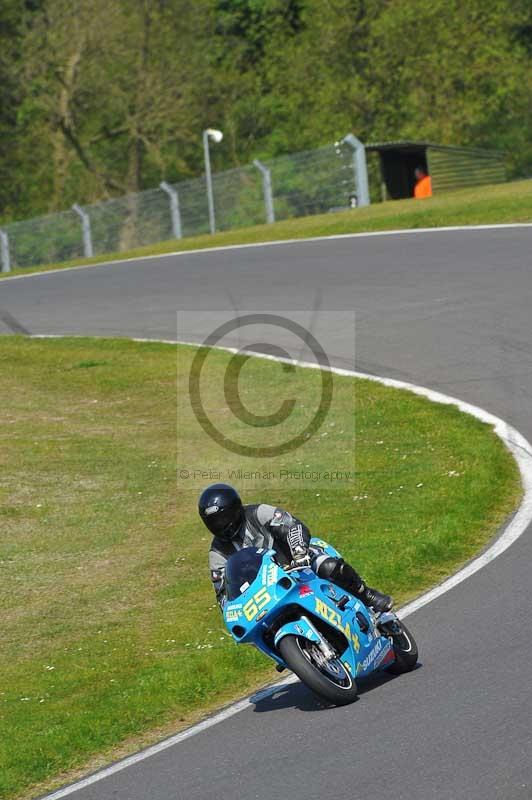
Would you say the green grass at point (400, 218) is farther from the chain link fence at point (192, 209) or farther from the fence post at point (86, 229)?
the fence post at point (86, 229)

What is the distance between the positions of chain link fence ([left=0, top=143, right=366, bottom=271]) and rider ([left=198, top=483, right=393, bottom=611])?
2554cm

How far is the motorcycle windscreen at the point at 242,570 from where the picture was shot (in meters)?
7.89

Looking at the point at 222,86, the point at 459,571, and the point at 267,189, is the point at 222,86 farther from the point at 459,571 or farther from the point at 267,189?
the point at 459,571

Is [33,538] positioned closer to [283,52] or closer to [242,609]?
[242,609]

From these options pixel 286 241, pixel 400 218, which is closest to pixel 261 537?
pixel 400 218

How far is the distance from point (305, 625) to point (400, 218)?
806 inches

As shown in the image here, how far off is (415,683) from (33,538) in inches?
236

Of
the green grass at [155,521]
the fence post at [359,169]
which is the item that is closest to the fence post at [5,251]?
the fence post at [359,169]

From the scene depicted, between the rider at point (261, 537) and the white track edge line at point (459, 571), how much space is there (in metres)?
0.76

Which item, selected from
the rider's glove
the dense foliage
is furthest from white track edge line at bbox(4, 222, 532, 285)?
the dense foliage

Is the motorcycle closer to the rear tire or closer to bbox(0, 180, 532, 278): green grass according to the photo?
the rear tire

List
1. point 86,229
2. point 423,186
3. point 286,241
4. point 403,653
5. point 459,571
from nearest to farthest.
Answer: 1. point 403,653
2. point 459,571
3. point 286,241
4. point 423,186
5. point 86,229

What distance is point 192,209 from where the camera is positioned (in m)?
36.2

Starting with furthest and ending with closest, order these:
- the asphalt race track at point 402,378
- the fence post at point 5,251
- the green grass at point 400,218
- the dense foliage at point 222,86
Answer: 1. the dense foliage at point 222,86
2. the fence post at point 5,251
3. the green grass at point 400,218
4. the asphalt race track at point 402,378
